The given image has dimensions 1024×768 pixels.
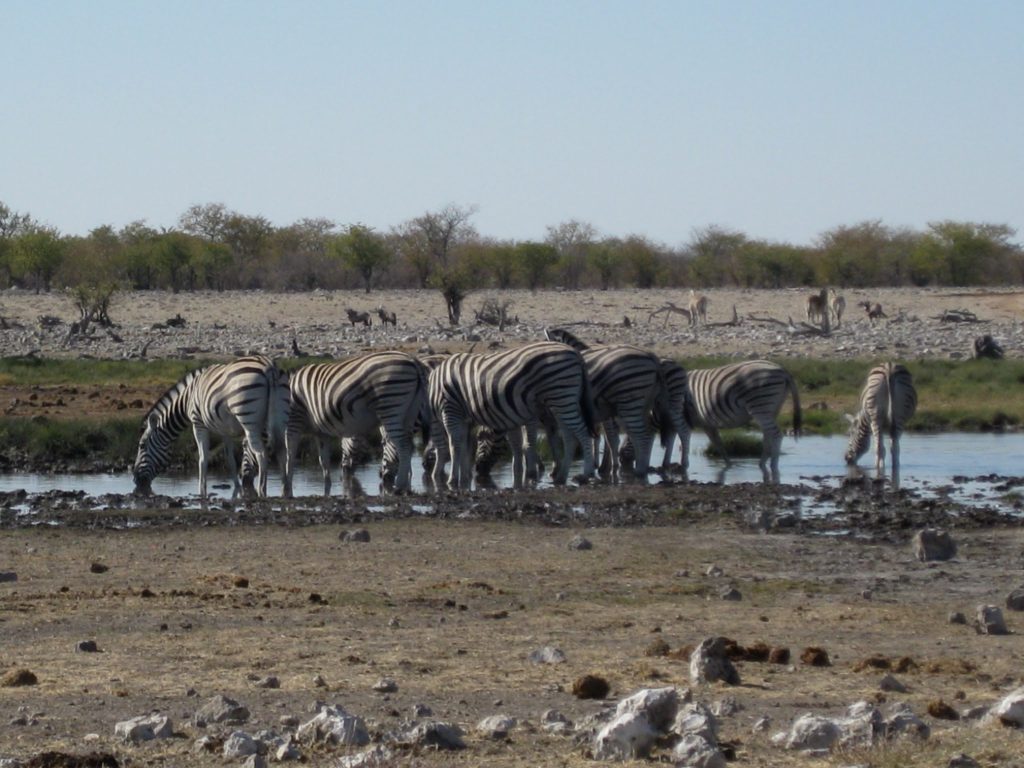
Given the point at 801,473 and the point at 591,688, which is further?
the point at 801,473

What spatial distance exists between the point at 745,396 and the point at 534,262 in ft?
204

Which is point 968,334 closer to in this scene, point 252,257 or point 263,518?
point 263,518

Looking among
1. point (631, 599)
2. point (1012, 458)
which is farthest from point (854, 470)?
point (631, 599)

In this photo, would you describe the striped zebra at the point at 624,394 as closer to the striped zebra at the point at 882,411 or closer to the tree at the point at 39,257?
the striped zebra at the point at 882,411

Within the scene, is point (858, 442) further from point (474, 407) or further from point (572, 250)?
point (572, 250)

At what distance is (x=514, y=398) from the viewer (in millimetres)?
18625

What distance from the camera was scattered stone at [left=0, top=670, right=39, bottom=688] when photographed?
7.30 metres

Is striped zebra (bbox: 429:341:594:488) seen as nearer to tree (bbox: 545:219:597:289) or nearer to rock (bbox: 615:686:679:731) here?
rock (bbox: 615:686:679:731)

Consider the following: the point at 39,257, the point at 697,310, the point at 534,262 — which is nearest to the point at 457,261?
the point at 534,262

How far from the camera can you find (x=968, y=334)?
144 ft

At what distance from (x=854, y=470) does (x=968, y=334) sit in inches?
969

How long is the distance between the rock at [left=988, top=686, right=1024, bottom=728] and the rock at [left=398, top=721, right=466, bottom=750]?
6.54 ft

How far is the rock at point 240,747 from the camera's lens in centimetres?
589

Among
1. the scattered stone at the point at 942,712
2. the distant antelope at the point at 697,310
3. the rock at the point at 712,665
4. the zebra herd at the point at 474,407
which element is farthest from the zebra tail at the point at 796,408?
the distant antelope at the point at 697,310
